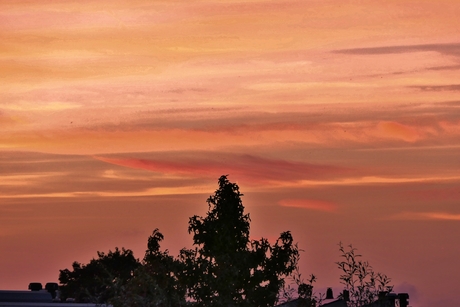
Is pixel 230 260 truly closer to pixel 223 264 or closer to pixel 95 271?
pixel 223 264

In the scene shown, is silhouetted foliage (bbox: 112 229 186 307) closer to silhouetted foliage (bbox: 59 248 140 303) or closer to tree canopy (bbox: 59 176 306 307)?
tree canopy (bbox: 59 176 306 307)

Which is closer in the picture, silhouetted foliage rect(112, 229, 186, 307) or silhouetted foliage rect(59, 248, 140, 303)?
silhouetted foliage rect(112, 229, 186, 307)

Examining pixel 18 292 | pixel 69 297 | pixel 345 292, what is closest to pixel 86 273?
pixel 69 297

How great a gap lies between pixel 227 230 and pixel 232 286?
17.4ft

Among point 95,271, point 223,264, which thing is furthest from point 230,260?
point 95,271

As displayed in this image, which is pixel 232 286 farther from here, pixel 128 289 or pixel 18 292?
pixel 18 292

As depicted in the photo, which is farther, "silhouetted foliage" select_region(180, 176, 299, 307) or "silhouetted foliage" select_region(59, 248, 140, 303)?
"silhouetted foliage" select_region(59, 248, 140, 303)

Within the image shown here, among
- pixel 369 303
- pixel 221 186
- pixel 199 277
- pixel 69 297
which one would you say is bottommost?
pixel 369 303

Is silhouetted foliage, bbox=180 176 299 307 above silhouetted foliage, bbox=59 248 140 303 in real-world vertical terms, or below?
below

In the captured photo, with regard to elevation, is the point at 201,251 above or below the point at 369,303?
above

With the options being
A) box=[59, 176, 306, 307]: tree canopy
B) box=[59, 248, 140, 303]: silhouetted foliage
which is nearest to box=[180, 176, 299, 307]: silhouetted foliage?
box=[59, 176, 306, 307]: tree canopy

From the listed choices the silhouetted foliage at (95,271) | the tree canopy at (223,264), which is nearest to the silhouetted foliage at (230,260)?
the tree canopy at (223,264)

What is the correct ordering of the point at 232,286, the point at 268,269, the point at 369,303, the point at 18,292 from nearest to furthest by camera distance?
the point at 369,303
the point at 232,286
the point at 268,269
the point at 18,292

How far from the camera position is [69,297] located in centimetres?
17288
